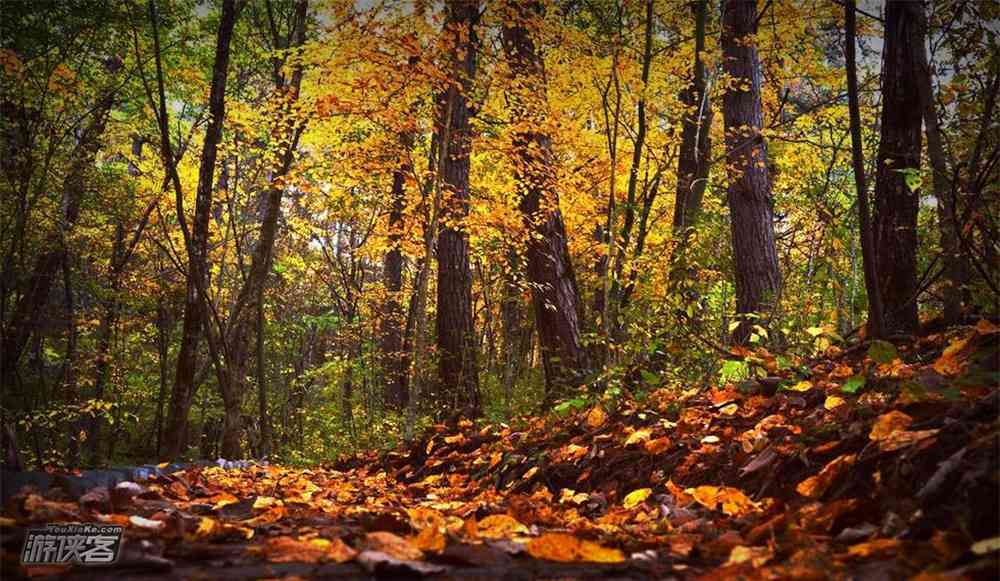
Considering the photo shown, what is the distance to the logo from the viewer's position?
1.55 metres

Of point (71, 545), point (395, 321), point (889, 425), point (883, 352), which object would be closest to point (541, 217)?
point (883, 352)

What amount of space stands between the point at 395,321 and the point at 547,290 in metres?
6.69

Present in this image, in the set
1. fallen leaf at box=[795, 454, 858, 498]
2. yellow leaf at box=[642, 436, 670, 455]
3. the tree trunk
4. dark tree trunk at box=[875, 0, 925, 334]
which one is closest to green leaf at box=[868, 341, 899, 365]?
fallen leaf at box=[795, 454, 858, 498]

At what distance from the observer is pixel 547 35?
7422 millimetres

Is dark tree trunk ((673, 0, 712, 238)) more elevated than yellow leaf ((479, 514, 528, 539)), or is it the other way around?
dark tree trunk ((673, 0, 712, 238))

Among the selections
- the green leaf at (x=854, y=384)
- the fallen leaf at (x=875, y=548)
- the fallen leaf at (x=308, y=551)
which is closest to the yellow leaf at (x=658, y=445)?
the green leaf at (x=854, y=384)

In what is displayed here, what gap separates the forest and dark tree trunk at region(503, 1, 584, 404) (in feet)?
0.20

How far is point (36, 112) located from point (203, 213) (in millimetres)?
3764

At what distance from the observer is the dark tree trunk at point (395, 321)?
10.2 metres

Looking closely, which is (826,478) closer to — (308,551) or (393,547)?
(393,547)

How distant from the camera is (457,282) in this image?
889 cm

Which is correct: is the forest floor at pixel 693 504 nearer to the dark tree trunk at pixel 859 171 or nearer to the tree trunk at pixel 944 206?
the tree trunk at pixel 944 206

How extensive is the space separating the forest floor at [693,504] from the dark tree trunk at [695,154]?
7.96ft

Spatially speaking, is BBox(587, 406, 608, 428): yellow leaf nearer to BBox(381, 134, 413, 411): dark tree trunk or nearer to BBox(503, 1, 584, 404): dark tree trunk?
BBox(503, 1, 584, 404): dark tree trunk
